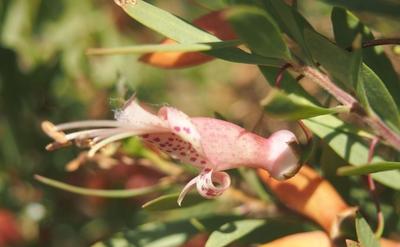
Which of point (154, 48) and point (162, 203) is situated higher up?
point (154, 48)

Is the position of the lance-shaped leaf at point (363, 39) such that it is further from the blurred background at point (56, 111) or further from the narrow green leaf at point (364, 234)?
the blurred background at point (56, 111)

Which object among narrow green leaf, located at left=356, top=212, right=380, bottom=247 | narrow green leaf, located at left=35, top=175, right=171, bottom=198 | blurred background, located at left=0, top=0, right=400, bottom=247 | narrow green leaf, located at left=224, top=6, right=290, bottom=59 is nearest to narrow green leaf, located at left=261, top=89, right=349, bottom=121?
narrow green leaf, located at left=224, top=6, right=290, bottom=59

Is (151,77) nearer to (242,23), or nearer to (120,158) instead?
(120,158)

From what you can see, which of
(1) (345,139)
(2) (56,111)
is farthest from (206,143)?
(2) (56,111)

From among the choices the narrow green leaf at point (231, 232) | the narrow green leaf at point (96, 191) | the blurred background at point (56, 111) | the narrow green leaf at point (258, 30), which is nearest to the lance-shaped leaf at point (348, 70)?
the narrow green leaf at point (258, 30)

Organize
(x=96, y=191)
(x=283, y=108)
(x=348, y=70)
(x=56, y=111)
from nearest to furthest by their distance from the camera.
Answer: (x=283, y=108), (x=348, y=70), (x=96, y=191), (x=56, y=111)

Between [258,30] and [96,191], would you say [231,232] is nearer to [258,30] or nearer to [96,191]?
[96,191]
